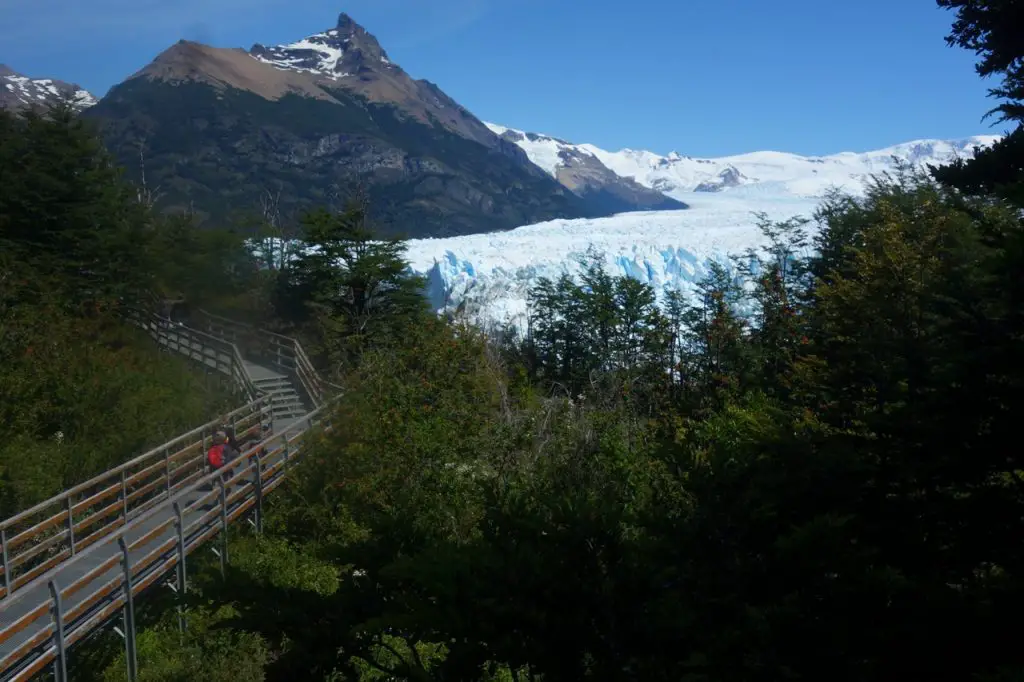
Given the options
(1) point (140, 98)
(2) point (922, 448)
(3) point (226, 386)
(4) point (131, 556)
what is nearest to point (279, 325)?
(3) point (226, 386)

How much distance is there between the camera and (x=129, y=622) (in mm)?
8859

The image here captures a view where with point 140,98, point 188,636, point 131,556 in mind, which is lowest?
point 188,636

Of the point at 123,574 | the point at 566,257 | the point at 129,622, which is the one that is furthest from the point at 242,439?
the point at 566,257

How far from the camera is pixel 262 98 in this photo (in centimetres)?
16388

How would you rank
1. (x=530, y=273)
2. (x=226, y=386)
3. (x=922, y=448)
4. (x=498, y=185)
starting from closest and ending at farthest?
(x=922, y=448) < (x=226, y=386) < (x=530, y=273) < (x=498, y=185)

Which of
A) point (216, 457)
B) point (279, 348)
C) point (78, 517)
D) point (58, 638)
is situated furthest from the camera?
point (279, 348)

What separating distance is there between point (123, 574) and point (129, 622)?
0.53m

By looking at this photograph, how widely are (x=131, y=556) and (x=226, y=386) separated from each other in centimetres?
1110

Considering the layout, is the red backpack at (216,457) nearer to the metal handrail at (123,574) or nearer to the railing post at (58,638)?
the metal handrail at (123,574)

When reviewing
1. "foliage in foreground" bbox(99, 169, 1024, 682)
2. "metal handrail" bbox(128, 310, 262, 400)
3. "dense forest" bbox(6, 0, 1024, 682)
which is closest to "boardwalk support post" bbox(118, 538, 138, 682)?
"dense forest" bbox(6, 0, 1024, 682)

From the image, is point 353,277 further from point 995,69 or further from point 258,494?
point 995,69

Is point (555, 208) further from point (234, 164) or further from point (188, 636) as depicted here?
point (188, 636)

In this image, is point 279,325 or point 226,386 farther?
point 279,325

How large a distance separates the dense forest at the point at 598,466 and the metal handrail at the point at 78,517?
89 centimetres
